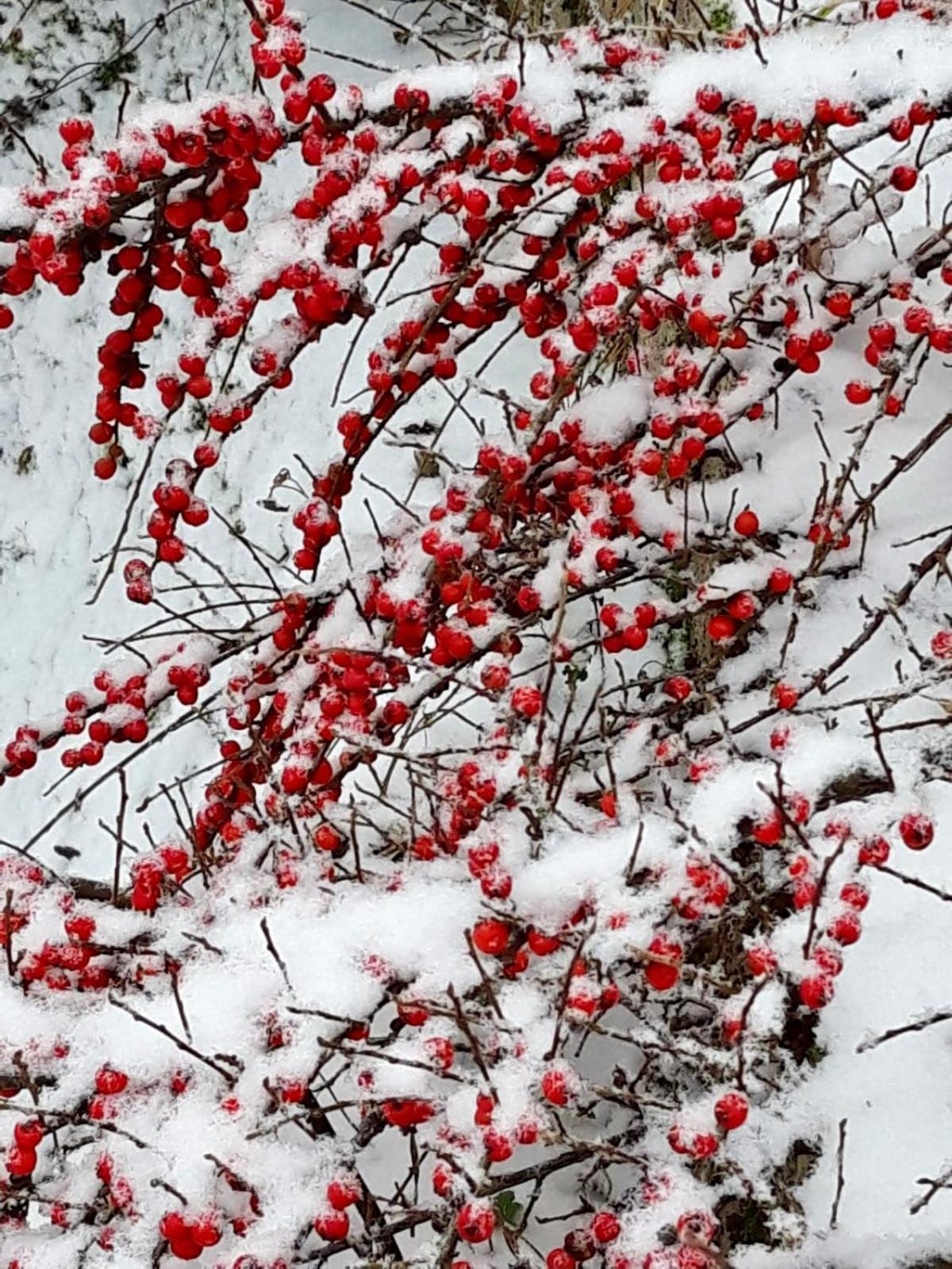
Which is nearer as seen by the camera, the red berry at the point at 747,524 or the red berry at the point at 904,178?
the red berry at the point at 904,178

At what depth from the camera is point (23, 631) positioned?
4793 millimetres

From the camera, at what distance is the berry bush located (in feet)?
4.65

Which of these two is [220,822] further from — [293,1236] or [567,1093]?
[567,1093]

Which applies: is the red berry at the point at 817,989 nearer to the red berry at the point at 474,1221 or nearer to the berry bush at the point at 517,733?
the berry bush at the point at 517,733

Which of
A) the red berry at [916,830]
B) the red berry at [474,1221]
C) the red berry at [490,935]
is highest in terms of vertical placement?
the red berry at [490,935]

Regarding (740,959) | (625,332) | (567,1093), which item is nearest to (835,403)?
(625,332)

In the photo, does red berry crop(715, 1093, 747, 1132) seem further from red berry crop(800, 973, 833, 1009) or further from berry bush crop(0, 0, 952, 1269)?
red berry crop(800, 973, 833, 1009)

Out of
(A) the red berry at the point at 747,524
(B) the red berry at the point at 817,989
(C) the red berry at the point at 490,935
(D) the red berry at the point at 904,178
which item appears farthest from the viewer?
(A) the red berry at the point at 747,524

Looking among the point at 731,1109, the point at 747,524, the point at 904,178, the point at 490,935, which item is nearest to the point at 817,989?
the point at 731,1109

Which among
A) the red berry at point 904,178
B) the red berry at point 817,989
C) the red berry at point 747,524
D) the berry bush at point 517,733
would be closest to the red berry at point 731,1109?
the berry bush at point 517,733

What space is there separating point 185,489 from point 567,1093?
1005mm

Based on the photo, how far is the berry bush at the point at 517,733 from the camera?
55.8 inches

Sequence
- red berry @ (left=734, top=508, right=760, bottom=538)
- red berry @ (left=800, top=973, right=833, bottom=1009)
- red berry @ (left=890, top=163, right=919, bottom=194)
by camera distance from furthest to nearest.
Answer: red berry @ (left=734, top=508, right=760, bottom=538) < red berry @ (left=890, top=163, right=919, bottom=194) < red berry @ (left=800, top=973, right=833, bottom=1009)

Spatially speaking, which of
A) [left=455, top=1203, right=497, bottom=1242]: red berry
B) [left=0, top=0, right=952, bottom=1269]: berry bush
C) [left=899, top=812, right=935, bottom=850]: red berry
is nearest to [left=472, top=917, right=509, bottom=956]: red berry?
[left=0, top=0, right=952, bottom=1269]: berry bush
